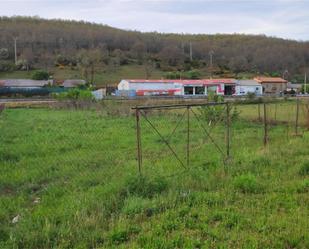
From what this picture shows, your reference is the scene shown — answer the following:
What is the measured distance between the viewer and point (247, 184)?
319 inches

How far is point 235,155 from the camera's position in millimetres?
12086

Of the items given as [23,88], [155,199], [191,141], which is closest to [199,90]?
[23,88]

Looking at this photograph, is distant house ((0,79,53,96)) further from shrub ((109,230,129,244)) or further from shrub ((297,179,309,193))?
shrub ((109,230,129,244))

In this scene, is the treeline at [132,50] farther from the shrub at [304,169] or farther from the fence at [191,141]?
the shrub at [304,169]

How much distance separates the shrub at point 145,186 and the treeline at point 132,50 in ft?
310

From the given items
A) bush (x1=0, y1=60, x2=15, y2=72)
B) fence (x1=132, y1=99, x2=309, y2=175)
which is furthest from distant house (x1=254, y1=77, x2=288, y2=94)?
fence (x1=132, y1=99, x2=309, y2=175)

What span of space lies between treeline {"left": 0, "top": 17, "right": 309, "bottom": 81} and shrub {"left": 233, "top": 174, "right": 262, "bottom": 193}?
310 ft

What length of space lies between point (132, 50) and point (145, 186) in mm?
131271

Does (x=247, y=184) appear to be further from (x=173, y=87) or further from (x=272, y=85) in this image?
(x=272, y=85)

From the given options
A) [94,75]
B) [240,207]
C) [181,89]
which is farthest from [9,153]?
[94,75]

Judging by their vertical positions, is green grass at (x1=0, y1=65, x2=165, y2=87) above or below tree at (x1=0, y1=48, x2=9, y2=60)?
below

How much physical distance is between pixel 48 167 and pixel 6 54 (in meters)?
111

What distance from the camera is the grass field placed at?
5652 millimetres

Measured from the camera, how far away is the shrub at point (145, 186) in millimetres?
7719
